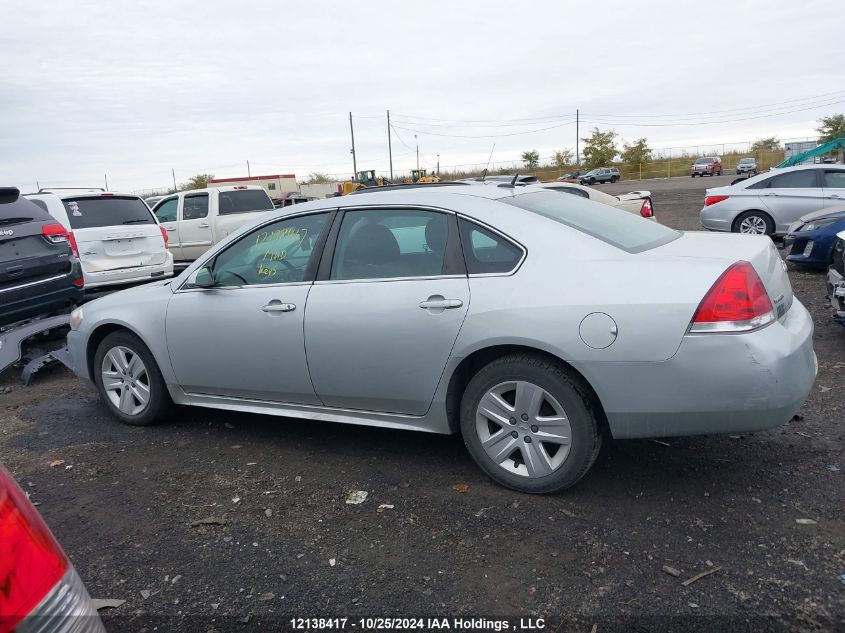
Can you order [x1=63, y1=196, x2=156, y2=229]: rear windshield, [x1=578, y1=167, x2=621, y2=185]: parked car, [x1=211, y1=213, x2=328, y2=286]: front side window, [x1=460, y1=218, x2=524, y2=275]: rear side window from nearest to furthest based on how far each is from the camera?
[x1=460, y1=218, x2=524, y2=275]: rear side window < [x1=211, y1=213, x2=328, y2=286]: front side window < [x1=63, y1=196, x2=156, y2=229]: rear windshield < [x1=578, y1=167, x2=621, y2=185]: parked car

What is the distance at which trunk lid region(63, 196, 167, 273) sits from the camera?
30.2ft

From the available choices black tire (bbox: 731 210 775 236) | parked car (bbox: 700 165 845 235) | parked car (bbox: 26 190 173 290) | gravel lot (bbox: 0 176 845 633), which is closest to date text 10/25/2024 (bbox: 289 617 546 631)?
gravel lot (bbox: 0 176 845 633)

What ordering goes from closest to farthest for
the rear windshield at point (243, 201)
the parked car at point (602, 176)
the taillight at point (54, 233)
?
the taillight at point (54, 233) < the rear windshield at point (243, 201) < the parked car at point (602, 176)

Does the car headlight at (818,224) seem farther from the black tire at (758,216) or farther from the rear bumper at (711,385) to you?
the rear bumper at (711,385)

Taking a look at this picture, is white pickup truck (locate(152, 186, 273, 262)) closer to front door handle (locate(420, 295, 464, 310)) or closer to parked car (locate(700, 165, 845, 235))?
parked car (locate(700, 165, 845, 235))

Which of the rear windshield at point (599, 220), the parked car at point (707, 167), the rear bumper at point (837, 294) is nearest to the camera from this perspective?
the rear windshield at point (599, 220)

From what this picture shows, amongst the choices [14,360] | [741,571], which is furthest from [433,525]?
[14,360]

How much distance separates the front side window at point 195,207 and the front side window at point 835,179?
11861mm

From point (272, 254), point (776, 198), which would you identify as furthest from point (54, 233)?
point (776, 198)

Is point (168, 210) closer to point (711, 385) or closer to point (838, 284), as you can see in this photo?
point (838, 284)

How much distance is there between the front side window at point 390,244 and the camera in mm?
3715

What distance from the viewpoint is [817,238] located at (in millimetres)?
8852

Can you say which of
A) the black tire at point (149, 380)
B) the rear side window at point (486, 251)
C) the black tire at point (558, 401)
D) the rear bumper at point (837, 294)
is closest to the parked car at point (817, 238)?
the rear bumper at point (837, 294)

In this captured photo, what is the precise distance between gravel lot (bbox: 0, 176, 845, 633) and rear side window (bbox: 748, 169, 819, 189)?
889cm
